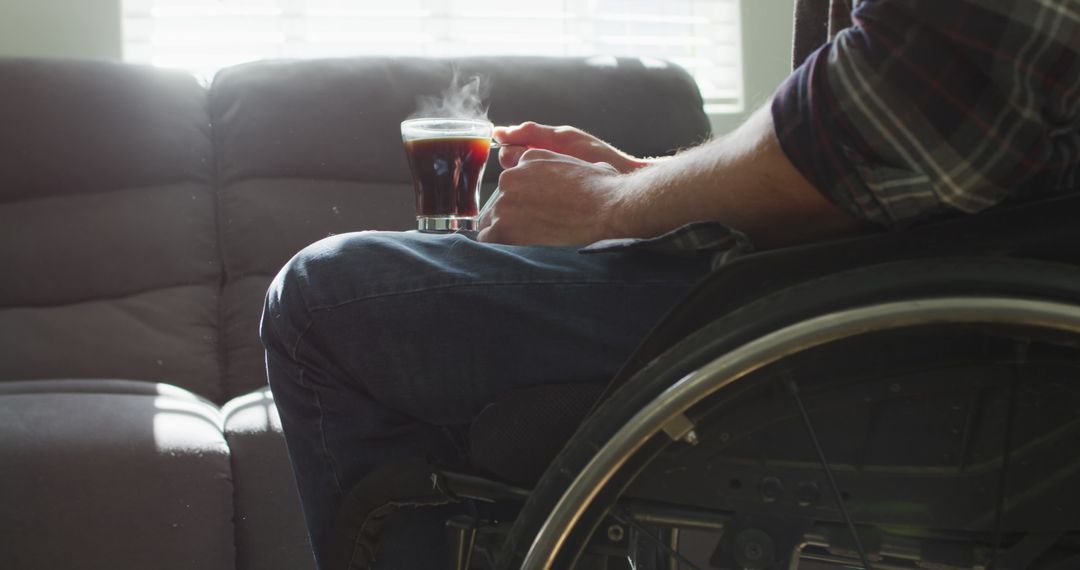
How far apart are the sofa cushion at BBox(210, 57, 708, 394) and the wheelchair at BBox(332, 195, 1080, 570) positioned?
5.15 feet

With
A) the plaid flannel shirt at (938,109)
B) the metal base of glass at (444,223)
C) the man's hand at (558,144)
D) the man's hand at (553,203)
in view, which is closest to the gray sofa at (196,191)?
the metal base of glass at (444,223)

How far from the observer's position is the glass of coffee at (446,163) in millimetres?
1157

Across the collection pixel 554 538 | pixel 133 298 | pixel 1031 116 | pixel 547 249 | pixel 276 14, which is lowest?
pixel 133 298

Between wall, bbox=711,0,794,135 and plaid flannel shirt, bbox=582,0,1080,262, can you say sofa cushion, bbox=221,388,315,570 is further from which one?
wall, bbox=711,0,794,135

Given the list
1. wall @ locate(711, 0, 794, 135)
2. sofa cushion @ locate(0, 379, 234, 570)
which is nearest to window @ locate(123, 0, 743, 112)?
wall @ locate(711, 0, 794, 135)

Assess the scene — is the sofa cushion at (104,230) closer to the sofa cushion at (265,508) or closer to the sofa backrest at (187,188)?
the sofa backrest at (187,188)

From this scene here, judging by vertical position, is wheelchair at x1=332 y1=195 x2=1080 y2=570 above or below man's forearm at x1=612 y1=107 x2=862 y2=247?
below

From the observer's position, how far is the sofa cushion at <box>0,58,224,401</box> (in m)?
2.04

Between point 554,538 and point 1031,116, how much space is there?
0.38m

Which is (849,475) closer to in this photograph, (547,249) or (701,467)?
(701,467)

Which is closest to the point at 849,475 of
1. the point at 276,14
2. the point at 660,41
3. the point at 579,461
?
the point at 579,461

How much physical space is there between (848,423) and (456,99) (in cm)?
188

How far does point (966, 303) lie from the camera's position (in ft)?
1.89

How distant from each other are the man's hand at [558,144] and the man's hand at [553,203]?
0.20 metres
